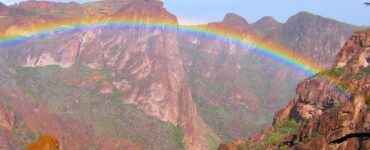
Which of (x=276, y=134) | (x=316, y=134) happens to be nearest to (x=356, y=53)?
(x=276, y=134)

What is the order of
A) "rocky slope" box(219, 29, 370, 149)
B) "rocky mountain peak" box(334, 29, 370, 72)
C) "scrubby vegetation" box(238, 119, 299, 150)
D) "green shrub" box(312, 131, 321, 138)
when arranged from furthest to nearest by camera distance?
1. "rocky mountain peak" box(334, 29, 370, 72)
2. "scrubby vegetation" box(238, 119, 299, 150)
3. "green shrub" box(312, 131, 321, 138)
4. "rocky slope" box(219, 29, 370, 149)

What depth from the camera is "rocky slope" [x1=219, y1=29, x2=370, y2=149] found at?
3017 inches

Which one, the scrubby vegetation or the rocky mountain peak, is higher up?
the rocky mountain peak

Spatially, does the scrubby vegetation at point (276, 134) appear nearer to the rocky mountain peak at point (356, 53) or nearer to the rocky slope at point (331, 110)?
the rocky slope at point (331, 110)

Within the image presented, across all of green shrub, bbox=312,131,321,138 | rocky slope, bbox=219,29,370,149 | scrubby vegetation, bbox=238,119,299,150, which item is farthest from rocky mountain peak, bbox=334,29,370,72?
green shrub, bbox=312,131,321,138

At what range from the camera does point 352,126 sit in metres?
75.2

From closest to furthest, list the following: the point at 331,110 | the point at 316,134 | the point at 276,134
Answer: the point at 316,134 < the point at 331,110 < the point at 276,134

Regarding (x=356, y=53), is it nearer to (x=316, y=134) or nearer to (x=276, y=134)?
(x=276, y=134)

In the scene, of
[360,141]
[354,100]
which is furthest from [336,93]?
[360,141]

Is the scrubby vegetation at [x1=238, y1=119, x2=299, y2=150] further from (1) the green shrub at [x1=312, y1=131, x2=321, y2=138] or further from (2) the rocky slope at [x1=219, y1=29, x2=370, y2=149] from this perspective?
(1) the green shrub at [x1=312, y1=131, x2=321, y2=138]

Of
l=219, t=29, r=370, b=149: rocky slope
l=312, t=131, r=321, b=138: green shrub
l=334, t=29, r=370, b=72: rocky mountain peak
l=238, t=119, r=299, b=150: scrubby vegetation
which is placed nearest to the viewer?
l=219, t=29, r=370, b=149: rocky slope

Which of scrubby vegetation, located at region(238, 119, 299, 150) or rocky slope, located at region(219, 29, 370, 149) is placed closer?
rocky slope, located at region(219, 29, 370, 149)

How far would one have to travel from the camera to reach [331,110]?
9181 cm

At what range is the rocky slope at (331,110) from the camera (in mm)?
76625
